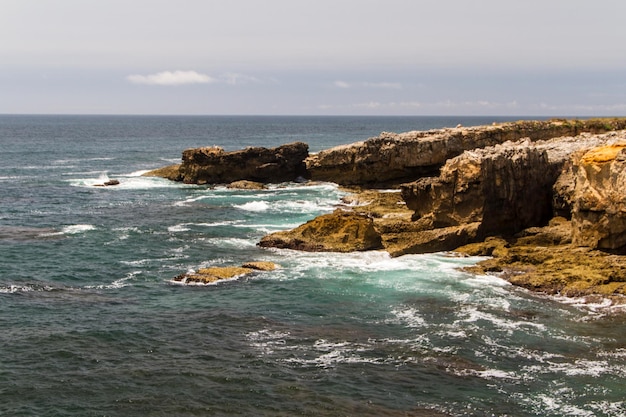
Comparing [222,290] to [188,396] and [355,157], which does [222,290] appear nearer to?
[188,396]

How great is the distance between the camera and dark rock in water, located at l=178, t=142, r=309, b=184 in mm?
84062

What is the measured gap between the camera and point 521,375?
27297mm

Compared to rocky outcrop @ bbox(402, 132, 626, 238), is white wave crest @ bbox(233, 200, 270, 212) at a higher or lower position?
lower

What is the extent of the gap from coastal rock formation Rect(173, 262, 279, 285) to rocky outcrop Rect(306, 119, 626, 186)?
33.7 metres

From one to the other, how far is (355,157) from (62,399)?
5427 centimetres

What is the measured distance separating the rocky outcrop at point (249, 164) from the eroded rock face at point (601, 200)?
153 feet

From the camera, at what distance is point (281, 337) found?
104 feet

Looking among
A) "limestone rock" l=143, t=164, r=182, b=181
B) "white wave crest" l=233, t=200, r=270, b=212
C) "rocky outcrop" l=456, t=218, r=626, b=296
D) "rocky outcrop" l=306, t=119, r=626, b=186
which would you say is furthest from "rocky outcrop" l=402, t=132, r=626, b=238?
"limestone rock" l=143, t=164, r=182, b=181

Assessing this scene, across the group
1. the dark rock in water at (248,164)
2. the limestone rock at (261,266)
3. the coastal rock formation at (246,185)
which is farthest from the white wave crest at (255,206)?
the limestone rock at (261,266)

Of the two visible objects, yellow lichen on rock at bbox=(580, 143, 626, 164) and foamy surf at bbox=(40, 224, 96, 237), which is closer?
yellow lichen on rock at bbox=(580, 143, 626, 164)

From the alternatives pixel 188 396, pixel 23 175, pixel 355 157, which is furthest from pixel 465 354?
pixel 23 175

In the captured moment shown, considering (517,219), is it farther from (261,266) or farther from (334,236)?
(261,266)

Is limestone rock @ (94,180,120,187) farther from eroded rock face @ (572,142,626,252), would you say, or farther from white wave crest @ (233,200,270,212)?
eroded rock face @ (572,142,626,252)

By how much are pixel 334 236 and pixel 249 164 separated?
1540 inches
